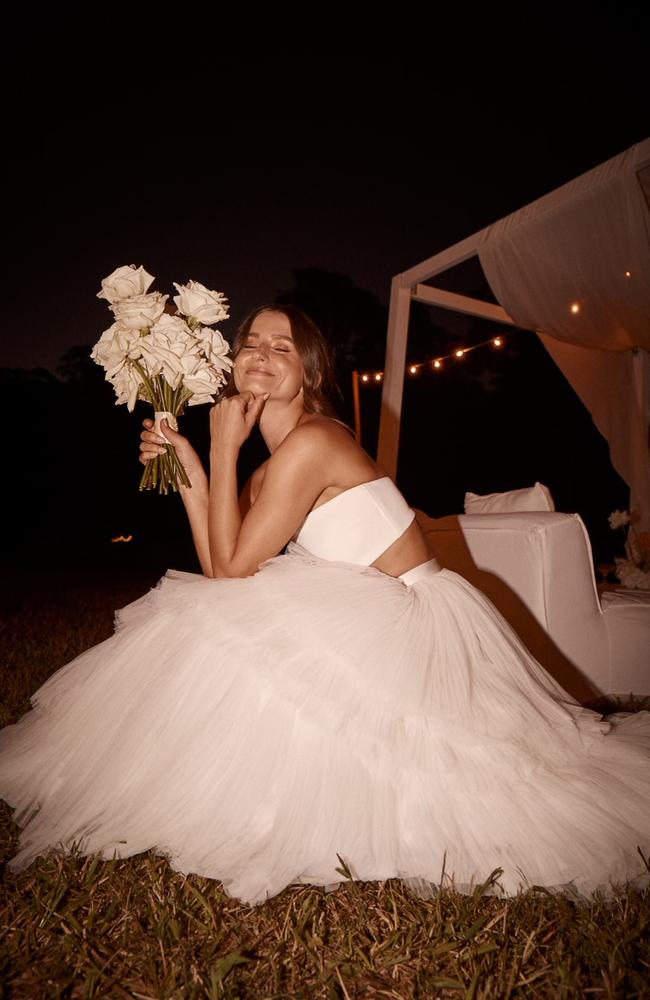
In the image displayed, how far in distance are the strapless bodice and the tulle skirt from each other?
0.13 meters

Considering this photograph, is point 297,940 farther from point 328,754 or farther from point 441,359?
point 441,359

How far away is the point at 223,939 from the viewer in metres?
1.43

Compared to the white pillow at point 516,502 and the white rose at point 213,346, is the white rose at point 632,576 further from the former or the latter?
the white rose at point 213,346

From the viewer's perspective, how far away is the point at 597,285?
18.0 feet

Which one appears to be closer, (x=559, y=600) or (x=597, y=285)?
(x=559, y=600)

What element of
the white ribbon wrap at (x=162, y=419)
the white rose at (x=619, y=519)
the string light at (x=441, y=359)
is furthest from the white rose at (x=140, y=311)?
the string light at (x=441, y=359)

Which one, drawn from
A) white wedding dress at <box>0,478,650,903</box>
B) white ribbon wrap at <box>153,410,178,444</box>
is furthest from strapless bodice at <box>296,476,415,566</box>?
white ribbon wrap at <box>153,410,178,444</box>

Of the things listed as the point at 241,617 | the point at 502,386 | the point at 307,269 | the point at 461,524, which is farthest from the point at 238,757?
the point at 307,269

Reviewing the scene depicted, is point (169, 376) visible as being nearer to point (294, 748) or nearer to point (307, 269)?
point (294, 748)

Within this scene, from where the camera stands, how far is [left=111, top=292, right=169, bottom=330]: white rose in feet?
6.43

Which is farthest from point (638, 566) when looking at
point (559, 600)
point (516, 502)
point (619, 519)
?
point (559, 600)

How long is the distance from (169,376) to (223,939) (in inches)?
64.1

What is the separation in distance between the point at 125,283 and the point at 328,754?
5.47ft

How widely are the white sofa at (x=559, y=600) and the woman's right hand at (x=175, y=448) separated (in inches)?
53.1
